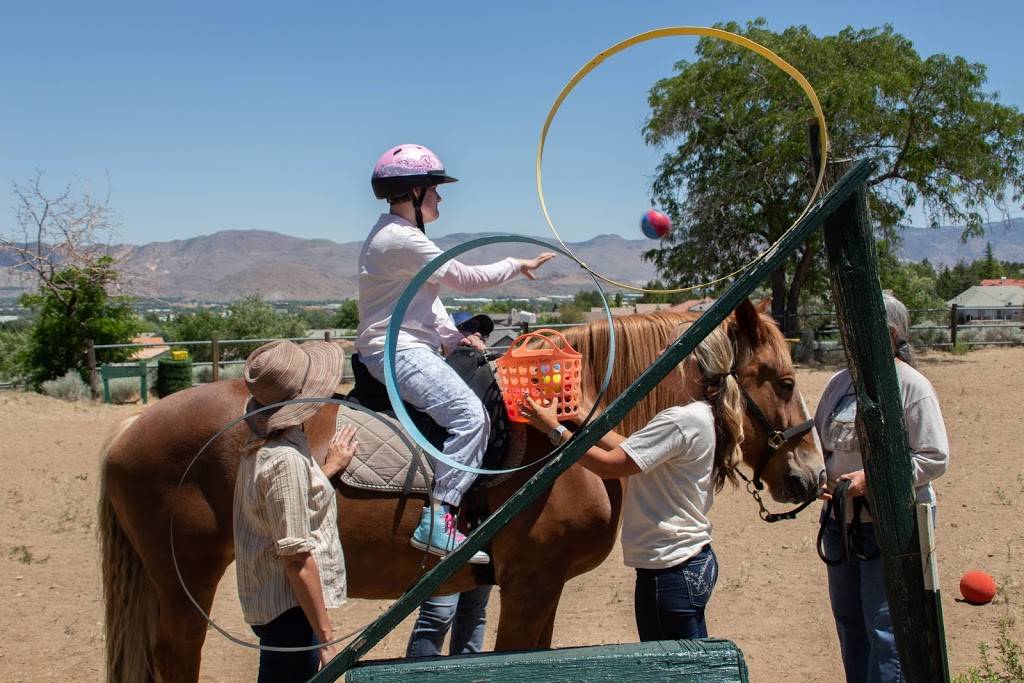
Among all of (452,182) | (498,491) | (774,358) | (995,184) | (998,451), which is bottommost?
(998,451)

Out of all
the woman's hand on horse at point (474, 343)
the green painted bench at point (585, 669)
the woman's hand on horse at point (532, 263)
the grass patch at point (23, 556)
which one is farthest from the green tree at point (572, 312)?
the grass patch at point (23, 556)

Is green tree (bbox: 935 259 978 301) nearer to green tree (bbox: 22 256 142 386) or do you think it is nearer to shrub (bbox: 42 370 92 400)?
green tree (bbox: 22 256 142 386)

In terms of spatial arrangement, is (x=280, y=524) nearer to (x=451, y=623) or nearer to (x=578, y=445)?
(x=578, y=445)

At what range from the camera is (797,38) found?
21828 millimetres

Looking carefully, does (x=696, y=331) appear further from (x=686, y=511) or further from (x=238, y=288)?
(x=238, y=288)

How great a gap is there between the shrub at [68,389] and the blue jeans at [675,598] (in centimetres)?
1686

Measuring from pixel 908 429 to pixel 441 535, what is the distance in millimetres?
1854

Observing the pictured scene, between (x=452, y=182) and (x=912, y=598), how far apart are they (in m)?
2.32

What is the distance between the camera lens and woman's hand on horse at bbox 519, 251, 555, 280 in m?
3.19

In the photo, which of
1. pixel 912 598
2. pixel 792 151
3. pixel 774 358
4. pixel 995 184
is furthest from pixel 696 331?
pixel 995 184

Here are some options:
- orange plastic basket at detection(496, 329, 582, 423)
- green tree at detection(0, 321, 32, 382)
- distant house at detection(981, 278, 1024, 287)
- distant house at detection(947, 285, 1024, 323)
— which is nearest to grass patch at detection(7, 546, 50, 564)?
orange plastic basket at detection(496, 329, 582, 423)

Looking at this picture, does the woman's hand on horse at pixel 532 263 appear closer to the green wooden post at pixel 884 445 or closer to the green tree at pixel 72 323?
the green wooden post at pixel 884 445

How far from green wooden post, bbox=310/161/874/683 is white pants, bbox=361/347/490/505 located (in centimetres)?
149

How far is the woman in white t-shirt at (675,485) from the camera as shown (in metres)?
2.82
